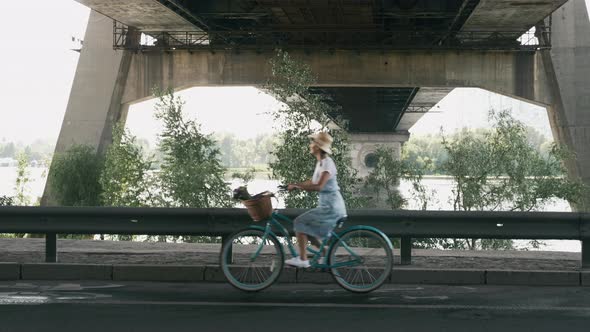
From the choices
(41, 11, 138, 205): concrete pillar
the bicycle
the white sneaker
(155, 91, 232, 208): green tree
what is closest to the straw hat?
the bicycle

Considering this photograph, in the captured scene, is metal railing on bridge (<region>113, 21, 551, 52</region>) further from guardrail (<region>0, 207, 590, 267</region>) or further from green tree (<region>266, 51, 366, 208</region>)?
guardrail (<region>0, 207, 590, 267</region>)

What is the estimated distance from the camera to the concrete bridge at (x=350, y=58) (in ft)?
109

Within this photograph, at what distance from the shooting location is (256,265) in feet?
28.8

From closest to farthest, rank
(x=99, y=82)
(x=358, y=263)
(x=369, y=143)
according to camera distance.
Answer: (x=358, y=263), (x=99, y=82), (x=369, y=143)

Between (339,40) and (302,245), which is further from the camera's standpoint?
(339,40)

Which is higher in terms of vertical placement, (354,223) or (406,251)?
(354,223)

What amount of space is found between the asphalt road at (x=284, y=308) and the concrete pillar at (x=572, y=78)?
86.6 ft

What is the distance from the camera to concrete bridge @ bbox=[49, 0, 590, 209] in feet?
109

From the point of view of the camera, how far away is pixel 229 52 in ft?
115

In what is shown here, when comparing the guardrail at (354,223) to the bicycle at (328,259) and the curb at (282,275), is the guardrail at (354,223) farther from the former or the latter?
the bicycle at (328,259)

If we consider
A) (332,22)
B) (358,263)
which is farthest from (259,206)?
(332,22)

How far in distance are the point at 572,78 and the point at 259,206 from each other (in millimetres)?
27915

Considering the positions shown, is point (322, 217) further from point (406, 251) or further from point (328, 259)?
point (406, 251)

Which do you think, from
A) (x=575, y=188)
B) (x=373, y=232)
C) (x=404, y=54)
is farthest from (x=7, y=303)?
(x=404, y=54)
